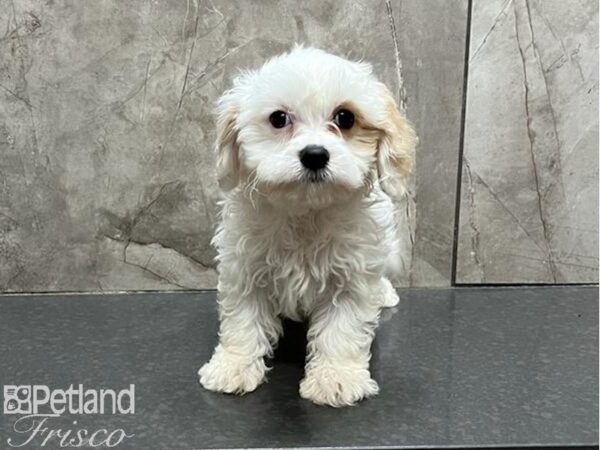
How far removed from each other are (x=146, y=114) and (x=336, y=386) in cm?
86

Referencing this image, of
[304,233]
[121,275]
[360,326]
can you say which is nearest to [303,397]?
[360,326]

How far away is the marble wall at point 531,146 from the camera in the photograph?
5.59 ft

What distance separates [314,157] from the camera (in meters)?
1.09

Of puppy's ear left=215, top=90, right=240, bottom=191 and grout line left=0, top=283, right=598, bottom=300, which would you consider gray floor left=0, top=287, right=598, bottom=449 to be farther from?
puppy's ear left=215, top=90, right=240, bottom=191

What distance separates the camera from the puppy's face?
1108 mm

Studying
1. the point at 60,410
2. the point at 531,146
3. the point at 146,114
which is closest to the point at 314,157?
the point at 60,410

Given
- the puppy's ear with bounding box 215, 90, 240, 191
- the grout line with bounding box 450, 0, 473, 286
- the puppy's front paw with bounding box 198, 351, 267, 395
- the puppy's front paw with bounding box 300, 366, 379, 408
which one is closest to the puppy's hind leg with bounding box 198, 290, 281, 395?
the puppy's front paw with bounding box 198, 351, 267, 395

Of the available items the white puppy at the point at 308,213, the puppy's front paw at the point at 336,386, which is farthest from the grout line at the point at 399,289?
the puppy's front paw at the point at 336,386

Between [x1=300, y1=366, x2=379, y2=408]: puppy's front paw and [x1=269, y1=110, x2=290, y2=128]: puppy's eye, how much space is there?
1.47 ft

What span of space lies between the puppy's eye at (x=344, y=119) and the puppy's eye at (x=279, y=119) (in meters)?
0.08

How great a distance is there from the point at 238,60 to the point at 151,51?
0.69 feet

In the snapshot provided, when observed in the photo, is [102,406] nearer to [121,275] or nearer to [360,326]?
[360,326]

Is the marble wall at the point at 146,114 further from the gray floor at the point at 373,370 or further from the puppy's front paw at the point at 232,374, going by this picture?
the puppy's front paw at the point at 232,374

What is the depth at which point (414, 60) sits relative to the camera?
1.69m
